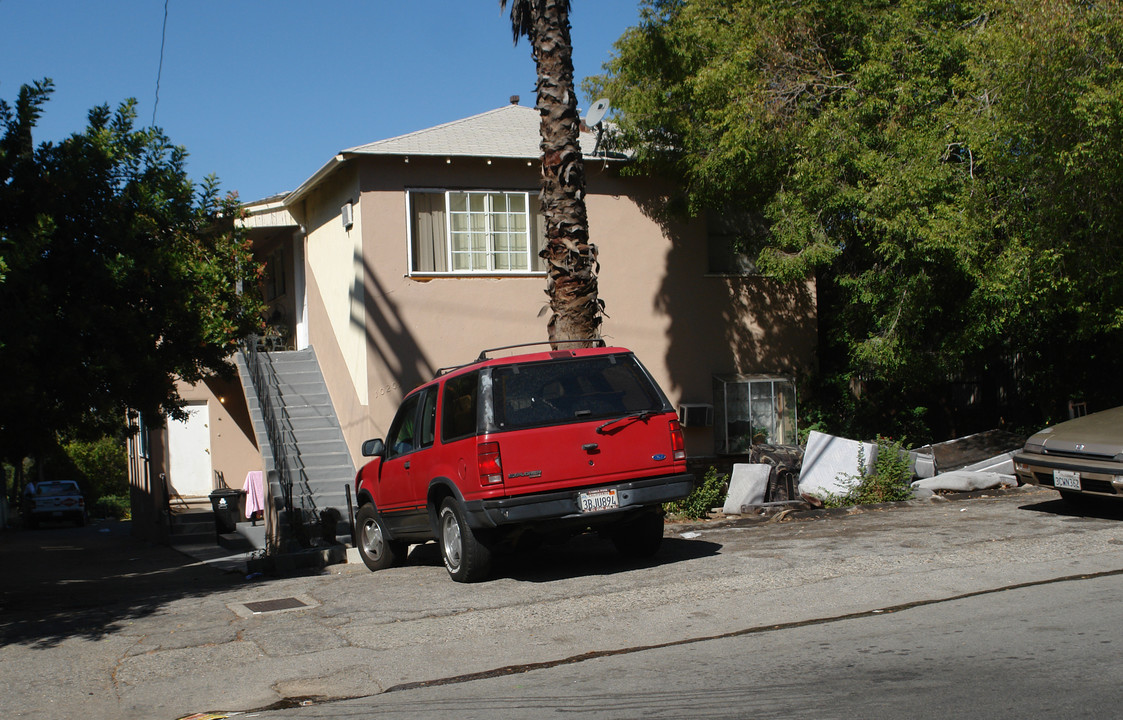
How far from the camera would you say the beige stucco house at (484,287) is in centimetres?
1578

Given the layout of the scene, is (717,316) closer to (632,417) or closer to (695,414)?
(695,414)

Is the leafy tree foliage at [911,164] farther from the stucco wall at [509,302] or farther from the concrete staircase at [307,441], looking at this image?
the concrete staircase at [307,441]

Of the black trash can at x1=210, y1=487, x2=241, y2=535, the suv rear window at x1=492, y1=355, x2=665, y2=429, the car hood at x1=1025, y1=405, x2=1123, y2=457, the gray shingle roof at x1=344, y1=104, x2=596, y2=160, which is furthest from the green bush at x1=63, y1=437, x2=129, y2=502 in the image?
the car hood at x1=1025, y1=405, x2=1123, y2=457

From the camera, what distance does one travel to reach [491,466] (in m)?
8.31

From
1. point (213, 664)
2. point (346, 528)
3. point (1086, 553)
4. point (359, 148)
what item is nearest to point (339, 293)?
point (359, 148)

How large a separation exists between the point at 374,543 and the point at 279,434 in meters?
6.25

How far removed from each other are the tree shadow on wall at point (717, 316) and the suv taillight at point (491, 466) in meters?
9.34

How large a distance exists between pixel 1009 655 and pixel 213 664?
486 cm

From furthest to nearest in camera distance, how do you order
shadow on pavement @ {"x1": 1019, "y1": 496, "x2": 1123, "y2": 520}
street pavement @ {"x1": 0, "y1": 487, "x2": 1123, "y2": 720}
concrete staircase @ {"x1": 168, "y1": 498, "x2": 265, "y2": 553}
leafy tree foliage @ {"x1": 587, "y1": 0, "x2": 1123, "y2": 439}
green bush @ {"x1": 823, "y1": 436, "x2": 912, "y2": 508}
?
concrete staircase @ {"x1": 168, "y1": 498, "x2": 265, "y2": 553}, green bush @ {"x1": 823, "y1": 436, "x2": 912, "y2": 508}, leafy tree foliage @ {"x1": 587, "y1": 0, "x2": 1123, "y2": 439}, shadow on pavement @ {"x1": 1019, "y1": 496, "x2": 1123, "y2": 520}, street pavement @ {"x1": 0, "y1": 487, "x2": 1123, "y2": 720}

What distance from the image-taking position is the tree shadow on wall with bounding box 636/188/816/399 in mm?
17359

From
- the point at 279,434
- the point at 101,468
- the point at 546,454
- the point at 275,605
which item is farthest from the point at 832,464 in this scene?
the point at 101,468

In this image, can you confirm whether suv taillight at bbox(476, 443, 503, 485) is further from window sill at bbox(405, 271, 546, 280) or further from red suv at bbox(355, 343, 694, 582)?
window sill at bbox(405, 271, 546, 280)

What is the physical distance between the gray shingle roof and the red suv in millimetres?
7346

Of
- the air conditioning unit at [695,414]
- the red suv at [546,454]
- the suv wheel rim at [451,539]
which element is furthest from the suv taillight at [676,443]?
the air conditioning unit at [695,414]
